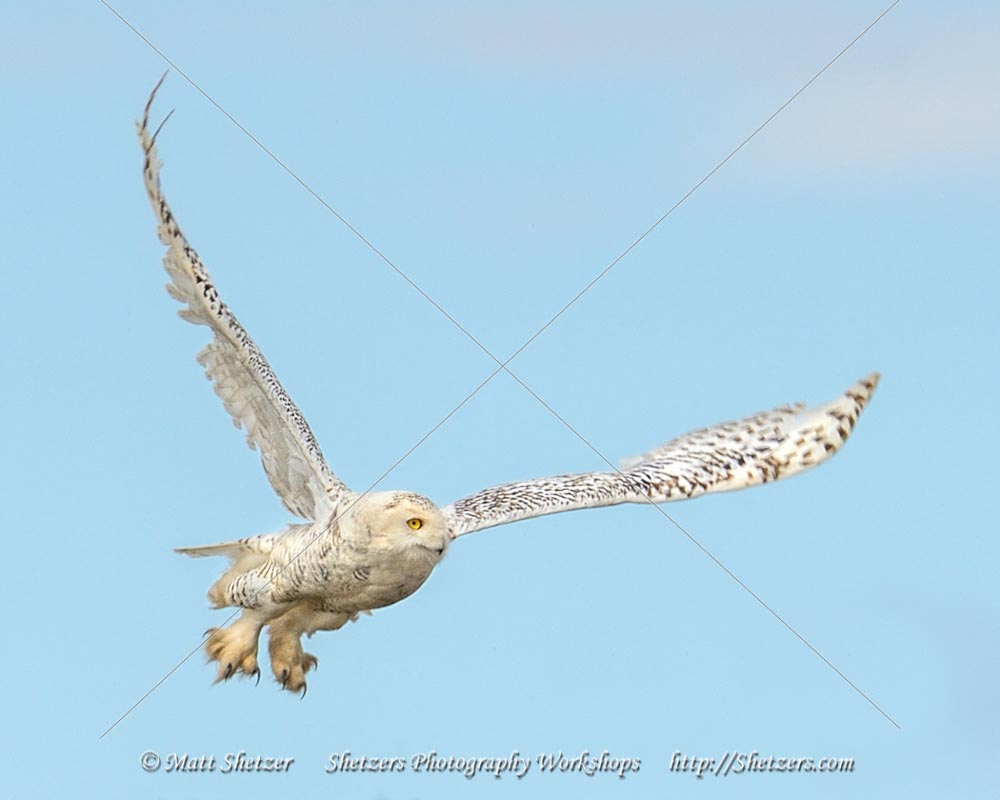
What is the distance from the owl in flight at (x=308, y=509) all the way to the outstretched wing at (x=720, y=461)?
3 centimetres

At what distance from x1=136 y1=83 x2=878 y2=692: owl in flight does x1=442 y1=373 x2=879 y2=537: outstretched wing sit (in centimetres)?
3

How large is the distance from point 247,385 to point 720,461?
640 centimetres

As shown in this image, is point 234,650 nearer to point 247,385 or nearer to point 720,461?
point 247,385

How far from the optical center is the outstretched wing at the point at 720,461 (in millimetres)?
27922

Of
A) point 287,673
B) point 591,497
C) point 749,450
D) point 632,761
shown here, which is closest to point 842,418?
point 749,450

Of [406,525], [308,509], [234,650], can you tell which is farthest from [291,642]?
[406,525]

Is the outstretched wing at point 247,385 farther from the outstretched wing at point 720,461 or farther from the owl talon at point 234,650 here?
the outstretched wing at point 720,461

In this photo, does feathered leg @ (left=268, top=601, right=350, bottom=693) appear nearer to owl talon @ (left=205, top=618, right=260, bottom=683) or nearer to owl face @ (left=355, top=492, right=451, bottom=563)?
owl talon @ (left=205, top=618, right=260, bottom=683)

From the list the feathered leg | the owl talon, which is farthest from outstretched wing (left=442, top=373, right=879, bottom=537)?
the owl talon

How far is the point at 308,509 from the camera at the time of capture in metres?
27.5

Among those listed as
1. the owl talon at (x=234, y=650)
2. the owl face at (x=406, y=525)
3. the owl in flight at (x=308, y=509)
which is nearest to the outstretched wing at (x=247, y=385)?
the owl in flight at (x=308, y=509)

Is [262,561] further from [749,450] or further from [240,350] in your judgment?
[749,450]

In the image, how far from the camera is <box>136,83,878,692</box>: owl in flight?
25.7 m

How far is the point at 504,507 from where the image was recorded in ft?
88.1
